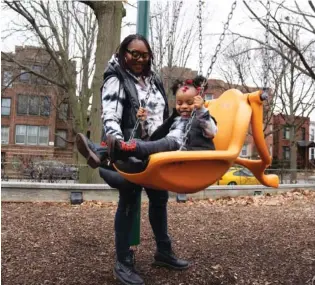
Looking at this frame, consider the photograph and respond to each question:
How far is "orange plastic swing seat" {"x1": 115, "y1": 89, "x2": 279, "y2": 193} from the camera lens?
1.94 meters

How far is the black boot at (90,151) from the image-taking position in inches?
79.7

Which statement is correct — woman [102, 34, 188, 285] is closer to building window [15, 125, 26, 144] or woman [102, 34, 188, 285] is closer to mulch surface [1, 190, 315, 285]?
mulch surface [1, 190, 315, 285]

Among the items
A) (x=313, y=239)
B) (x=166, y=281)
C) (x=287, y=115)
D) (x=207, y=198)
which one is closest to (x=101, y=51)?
(x=207, y=198)

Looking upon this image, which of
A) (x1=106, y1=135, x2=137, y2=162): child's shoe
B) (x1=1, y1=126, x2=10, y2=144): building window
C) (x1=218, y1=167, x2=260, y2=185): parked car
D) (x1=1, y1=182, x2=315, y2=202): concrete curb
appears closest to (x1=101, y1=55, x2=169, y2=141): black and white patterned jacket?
(x1=106, y1=135, x2=137, y2=162): child's shoe

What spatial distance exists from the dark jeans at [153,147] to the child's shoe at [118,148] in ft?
0.11

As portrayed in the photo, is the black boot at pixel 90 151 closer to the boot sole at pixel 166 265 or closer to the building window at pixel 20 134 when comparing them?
the boot sole at pixel 166 265

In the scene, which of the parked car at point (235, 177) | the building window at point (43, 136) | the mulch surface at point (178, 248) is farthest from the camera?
the building window at point (43, 136)

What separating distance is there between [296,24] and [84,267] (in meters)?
6.19

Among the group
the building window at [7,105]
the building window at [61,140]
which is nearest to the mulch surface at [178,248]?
the building window at [7,105]

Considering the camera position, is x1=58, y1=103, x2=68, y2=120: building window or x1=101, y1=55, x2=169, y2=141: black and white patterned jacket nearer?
x1=101, y1=55, x2=169, y2=141: black and white patterned jacket

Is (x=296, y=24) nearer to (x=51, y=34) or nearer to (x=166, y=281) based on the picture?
(x=166, y=281)

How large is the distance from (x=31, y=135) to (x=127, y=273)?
32.2 metres

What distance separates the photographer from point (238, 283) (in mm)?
2609

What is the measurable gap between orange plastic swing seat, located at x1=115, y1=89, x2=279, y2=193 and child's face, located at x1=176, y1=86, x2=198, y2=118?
0.27 m
